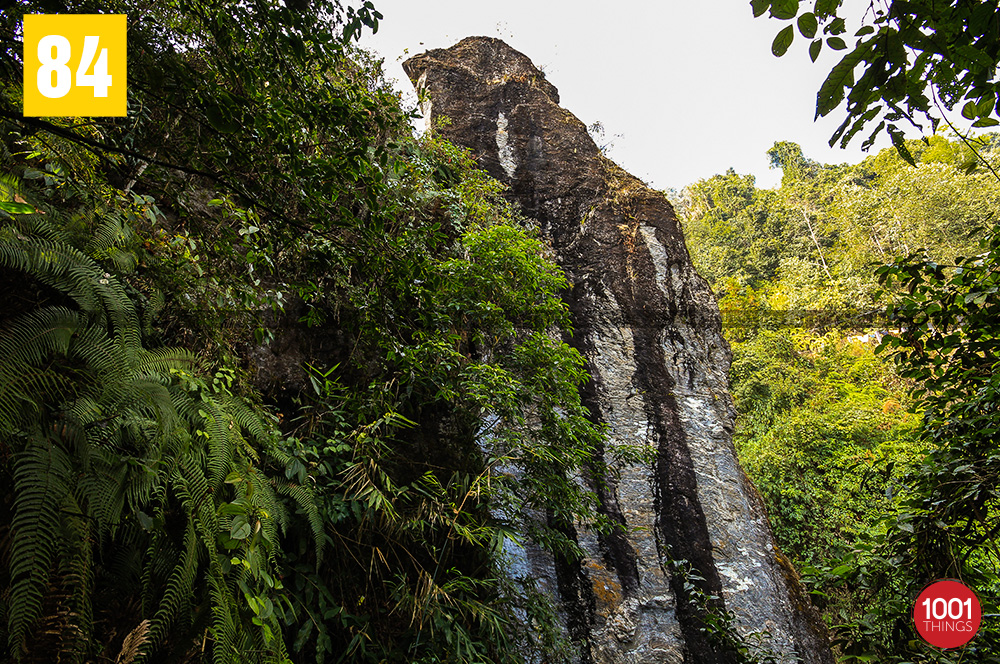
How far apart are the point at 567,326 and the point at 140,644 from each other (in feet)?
11.8

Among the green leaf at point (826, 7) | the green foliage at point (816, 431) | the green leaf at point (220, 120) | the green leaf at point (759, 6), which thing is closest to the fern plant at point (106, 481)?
the green leaf at point (220, 120)

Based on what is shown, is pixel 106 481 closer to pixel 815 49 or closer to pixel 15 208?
pixel 15 208

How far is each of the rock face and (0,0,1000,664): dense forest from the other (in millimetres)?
953

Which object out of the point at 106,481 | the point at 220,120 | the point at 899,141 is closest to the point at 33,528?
the point at 106,481

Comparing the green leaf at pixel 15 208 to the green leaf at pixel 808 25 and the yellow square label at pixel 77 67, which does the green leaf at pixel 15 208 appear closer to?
the yellow square label at pixel 77 67

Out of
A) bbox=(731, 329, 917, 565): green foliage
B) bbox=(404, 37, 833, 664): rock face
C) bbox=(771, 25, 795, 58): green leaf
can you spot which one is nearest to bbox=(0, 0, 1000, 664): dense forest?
bbox=(771, 25, 795, 58): green leaf

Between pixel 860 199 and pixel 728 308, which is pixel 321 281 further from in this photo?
pixel 860 199

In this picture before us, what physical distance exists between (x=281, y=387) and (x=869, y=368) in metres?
15.2

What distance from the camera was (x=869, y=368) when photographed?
13.1 meters

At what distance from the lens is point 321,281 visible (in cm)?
426

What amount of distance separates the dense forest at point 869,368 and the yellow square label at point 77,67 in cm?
275

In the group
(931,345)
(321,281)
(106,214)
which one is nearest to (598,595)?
(931,345)

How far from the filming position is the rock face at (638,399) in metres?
5.28

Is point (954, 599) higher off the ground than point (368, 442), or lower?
lower
